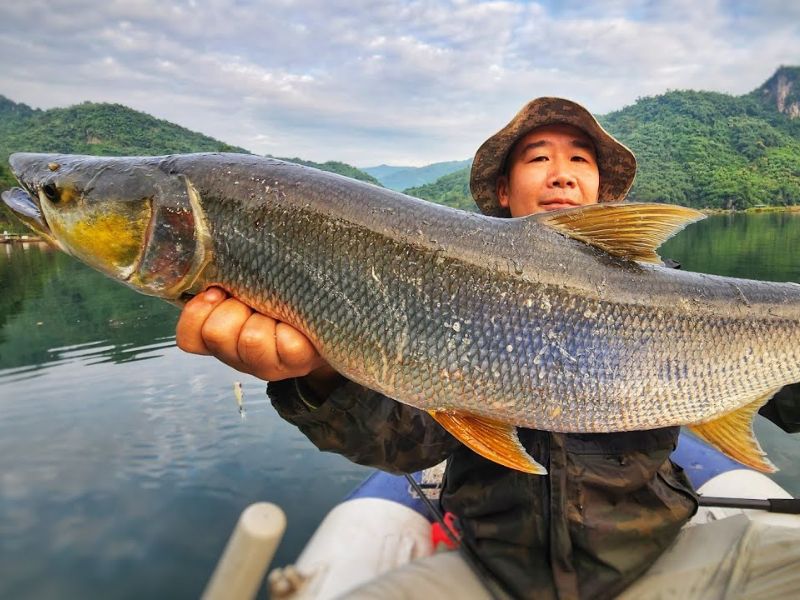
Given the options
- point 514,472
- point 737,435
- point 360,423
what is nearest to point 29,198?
point 360,423

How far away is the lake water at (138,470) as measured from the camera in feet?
20.0

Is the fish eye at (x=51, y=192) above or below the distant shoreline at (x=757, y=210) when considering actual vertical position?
below

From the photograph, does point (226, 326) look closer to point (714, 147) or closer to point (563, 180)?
point (563, 180)

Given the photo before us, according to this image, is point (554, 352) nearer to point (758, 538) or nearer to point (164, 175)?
point (758, 538)

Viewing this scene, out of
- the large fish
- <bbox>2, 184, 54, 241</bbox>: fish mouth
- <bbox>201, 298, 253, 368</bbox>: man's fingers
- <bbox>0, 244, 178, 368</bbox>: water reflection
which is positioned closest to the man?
<bbox>201, 298, 253, 368</bbox>: man's fingers

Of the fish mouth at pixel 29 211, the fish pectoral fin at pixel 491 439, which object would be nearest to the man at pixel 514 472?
the fish pectoral fin at pixel 491 439

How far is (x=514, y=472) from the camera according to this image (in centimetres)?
245

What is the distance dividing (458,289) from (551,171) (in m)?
1.86

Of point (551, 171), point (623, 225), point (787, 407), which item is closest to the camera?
point (623, 225)

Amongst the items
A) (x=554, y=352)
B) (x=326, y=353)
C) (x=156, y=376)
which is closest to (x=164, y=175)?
(x=326, y=353)

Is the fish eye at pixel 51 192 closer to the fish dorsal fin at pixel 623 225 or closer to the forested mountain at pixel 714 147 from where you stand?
the fish dorsal fin at pixel 623 225

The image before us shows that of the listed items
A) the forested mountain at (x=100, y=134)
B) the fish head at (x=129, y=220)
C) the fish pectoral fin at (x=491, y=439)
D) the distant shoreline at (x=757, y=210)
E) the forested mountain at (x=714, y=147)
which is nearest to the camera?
the fish pectoral fin at (x=491, y=439)

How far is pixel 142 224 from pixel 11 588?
6171mm

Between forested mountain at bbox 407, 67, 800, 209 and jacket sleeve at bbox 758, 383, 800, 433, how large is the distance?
78.1m
